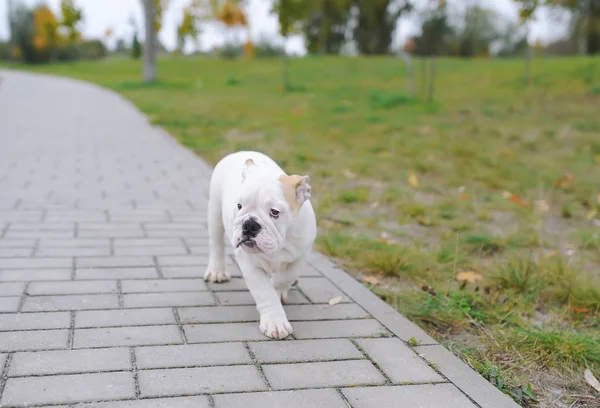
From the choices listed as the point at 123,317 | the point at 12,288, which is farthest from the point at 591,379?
the point at 12,288

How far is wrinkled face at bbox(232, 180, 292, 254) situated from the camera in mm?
3061

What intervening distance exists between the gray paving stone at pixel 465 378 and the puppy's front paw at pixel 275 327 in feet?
2.07

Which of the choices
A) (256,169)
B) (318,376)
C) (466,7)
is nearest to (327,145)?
(256,169)

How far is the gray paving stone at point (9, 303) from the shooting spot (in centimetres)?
340

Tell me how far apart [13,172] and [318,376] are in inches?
234

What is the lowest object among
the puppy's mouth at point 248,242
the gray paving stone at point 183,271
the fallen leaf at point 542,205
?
the fallen leaf at point 542,205

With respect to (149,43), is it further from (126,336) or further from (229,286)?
(126,336)

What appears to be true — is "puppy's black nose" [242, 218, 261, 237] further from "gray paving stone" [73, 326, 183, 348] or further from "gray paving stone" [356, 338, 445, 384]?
"gray paving stone" [356, 338, 445, 384]

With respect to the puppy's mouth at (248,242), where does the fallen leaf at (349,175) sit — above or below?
below

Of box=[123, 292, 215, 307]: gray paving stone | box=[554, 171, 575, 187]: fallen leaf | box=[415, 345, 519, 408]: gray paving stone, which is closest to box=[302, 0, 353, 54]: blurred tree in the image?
box=[554, 171, 575, 187]: fallen leaf

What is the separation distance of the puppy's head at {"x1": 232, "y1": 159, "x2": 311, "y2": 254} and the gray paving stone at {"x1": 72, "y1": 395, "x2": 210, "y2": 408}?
2.57 feet

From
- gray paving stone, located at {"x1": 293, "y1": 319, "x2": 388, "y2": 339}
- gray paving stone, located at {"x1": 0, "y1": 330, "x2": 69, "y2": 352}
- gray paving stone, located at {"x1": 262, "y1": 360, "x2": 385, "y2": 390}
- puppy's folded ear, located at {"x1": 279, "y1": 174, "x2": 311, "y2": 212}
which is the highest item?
puppy's folded ear, located at {"x1": 279, "y1": 174, "x2": 311, "y2": 212}

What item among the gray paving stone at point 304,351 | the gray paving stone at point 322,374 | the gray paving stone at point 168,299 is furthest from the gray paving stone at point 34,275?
the gray paving stone at point 322,374

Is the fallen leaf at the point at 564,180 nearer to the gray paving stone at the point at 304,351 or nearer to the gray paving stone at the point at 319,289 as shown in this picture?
the gray paving stone at the point at 319,289
